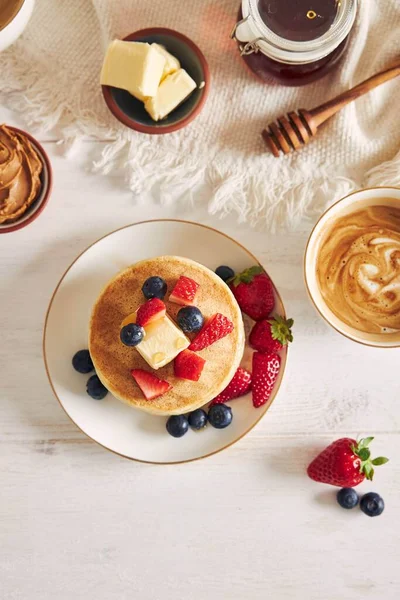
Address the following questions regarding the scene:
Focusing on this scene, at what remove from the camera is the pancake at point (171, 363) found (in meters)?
1.85

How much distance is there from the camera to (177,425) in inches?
74.7

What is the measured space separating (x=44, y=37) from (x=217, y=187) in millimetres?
687

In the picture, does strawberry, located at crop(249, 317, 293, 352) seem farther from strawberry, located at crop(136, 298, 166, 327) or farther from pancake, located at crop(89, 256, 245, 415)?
strawberry, located at crop(136, 298, 166, 327)

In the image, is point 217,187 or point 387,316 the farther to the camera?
point 217,187

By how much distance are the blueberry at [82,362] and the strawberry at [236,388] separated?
365 millimetres

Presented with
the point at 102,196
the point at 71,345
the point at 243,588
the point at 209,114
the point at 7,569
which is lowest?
the point at 7,569

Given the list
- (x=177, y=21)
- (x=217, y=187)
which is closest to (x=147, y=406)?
(x=217, y=187)

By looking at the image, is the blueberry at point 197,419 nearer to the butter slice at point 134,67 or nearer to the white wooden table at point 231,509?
the white wooden table at point 231,509

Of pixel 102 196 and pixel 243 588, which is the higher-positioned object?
pixel 102 196

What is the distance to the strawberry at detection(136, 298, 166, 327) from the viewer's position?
1775 mm

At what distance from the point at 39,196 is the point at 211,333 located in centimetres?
66

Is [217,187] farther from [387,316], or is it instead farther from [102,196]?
[387,316]

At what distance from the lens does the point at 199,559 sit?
204cm

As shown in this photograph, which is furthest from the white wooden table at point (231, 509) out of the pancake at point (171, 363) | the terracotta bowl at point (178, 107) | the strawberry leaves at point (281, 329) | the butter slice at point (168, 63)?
the butter slice at point (168, 63)
